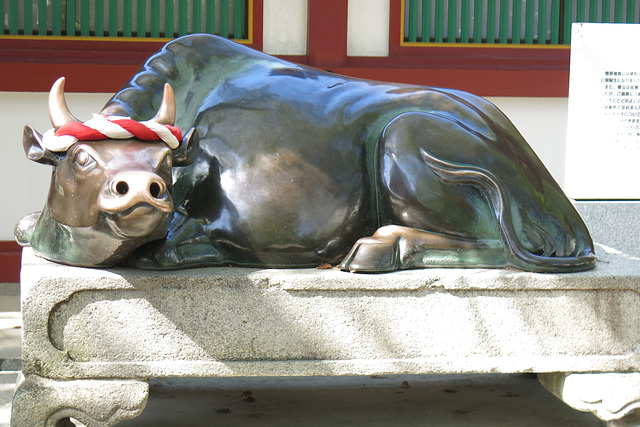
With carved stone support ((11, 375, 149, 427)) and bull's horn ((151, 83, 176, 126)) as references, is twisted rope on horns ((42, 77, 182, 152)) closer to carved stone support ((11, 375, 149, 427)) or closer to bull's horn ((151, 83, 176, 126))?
bull's horn ((151, 83, 176, 126))

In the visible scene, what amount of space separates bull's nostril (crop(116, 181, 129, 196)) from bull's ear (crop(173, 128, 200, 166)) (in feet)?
1.16

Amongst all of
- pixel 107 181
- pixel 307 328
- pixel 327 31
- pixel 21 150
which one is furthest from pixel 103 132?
pixel 21 150

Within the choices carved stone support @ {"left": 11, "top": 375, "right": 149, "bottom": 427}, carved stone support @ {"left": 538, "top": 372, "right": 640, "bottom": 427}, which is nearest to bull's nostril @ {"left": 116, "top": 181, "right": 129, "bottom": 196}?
carved stone support @ {"left": 11, "top": 375, "right": 149, "bottom": 427}

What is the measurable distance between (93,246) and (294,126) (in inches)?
34.9

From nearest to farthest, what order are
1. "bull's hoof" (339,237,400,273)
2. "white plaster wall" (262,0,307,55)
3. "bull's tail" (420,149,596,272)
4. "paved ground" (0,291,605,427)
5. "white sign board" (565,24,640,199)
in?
"bull's hoof" (339,237,400,273) < "bull's tail" (420,149,596,272) < "paved ground" (0,291,605,427) < "white sign board" (565,24,640,199) < "white plaster wall" (262,0,307,55)

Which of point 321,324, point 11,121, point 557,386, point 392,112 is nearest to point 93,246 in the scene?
point 321,324

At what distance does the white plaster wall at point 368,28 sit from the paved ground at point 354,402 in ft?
9.84

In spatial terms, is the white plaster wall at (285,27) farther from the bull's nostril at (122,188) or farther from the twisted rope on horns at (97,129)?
the bull's nostril at (122,188)

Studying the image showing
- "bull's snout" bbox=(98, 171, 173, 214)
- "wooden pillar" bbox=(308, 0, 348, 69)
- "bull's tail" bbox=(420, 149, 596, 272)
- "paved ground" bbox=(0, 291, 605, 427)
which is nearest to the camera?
"bull's snout" bbox=(98, 171, 173, 214)

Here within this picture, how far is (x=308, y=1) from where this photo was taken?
6531mm

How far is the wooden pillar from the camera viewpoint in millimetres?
6445

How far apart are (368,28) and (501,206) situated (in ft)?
11.6

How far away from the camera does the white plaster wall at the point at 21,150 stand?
21.2 ft

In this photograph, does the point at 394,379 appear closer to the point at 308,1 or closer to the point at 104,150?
the point at 104,150
